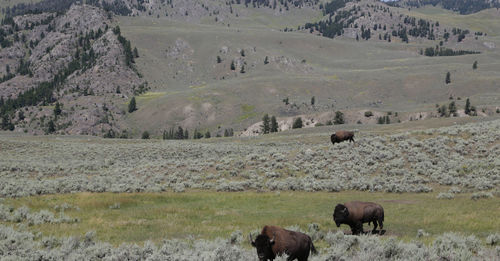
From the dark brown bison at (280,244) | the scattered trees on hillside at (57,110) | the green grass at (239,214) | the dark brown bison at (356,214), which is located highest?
the dark brown bison at (280,244)

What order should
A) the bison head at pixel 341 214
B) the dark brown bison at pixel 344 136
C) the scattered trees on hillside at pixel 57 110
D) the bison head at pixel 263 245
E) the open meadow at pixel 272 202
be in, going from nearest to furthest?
1. the bison head at pixel 263 245
2. the open meadow at pixel 272 202
3. the bison head at pixel 341 214
4. the dark brown bison at pixel 344 136
5. the scattered trees on hillside at pixel 57 110

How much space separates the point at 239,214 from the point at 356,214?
21.6 feet

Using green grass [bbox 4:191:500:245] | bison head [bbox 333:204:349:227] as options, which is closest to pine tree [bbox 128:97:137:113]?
green grass [bbox 4:191:500:245]

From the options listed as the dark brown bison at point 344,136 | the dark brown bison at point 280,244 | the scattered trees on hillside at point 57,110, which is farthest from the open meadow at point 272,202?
the scattered trees on hillside at point 57,110

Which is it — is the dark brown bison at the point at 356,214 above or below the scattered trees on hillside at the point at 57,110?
above

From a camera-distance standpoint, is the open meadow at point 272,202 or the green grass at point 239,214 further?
the green grass at point 239,214

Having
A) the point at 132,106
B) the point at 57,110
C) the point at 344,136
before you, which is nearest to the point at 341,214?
the point at 344,136

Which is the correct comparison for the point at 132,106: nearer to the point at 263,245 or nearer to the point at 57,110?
the point at 57,110

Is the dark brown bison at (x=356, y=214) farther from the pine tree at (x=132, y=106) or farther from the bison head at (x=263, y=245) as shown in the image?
the pine tree at (x=132, y=106)

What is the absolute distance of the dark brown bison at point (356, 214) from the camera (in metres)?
14.5

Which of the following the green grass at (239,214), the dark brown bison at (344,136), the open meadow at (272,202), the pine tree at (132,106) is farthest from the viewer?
the pine tree at (132,106)

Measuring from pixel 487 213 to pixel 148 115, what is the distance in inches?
6510

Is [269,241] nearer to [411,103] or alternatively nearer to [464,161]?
[464,161]

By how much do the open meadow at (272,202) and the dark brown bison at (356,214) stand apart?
885mm
